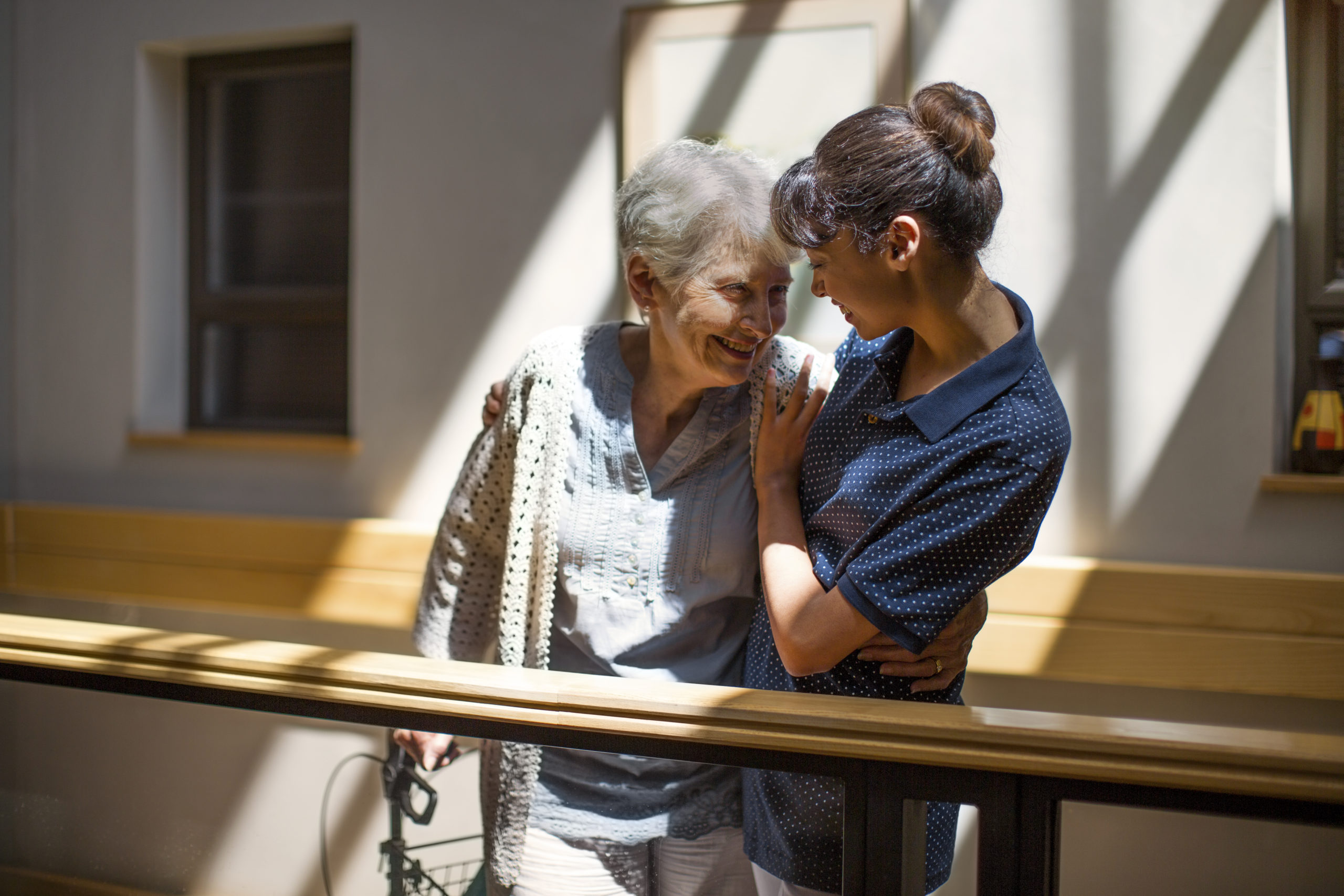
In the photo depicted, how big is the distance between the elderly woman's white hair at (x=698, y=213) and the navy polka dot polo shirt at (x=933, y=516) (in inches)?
13.8


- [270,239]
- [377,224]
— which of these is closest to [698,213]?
[377,224]

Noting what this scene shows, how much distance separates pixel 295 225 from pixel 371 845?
2.83m

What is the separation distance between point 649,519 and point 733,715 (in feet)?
1.72

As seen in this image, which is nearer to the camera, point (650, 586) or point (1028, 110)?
point (650, 586)

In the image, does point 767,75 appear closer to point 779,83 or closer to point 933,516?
point 779,83

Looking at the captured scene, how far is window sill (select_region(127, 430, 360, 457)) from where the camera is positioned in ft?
11.2

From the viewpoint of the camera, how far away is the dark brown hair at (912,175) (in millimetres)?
1150

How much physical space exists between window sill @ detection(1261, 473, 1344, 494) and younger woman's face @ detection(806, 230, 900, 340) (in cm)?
189

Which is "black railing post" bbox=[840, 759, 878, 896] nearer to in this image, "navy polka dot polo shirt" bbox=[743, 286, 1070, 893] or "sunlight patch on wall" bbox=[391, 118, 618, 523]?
"navy polka dot polo shirt" bbox=[743, 286, 1070, 893]

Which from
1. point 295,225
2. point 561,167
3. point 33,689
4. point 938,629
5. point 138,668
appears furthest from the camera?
point 295,225

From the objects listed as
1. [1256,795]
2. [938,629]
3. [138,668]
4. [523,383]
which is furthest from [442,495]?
[1256,795]

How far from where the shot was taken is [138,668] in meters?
1.26

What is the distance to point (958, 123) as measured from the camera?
1155mm

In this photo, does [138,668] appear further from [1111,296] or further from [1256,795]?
[1111,296]
